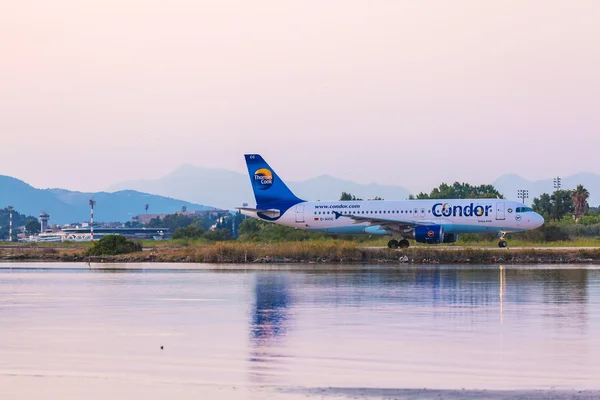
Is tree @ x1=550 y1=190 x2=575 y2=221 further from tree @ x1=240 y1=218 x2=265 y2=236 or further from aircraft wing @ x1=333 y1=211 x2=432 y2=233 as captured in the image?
aircraft wing @ x1=333 y1=211 x2=432 y2=233

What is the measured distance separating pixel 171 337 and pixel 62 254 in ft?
143

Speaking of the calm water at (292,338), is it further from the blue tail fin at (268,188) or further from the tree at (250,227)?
the tree at (250,227)

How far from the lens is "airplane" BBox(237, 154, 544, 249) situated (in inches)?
2359

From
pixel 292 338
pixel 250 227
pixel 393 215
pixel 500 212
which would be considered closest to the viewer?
pixel 292 338

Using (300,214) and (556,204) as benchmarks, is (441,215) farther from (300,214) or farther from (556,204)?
(556,204)

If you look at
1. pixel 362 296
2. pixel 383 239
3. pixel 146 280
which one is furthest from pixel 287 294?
pixel 383 239

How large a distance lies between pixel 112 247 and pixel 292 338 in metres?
44.1

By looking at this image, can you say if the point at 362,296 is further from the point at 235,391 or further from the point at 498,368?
the point at 235,391

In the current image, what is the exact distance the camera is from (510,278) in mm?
35625

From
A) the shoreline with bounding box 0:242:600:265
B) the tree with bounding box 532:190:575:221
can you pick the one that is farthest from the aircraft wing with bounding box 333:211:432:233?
the tree with bounding box 532:190:575:221

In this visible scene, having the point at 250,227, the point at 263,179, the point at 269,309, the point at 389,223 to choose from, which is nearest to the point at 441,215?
the point at 389,223

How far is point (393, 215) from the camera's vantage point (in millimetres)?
62438

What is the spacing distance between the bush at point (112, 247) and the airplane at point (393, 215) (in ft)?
31.0

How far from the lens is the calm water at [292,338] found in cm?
1404
